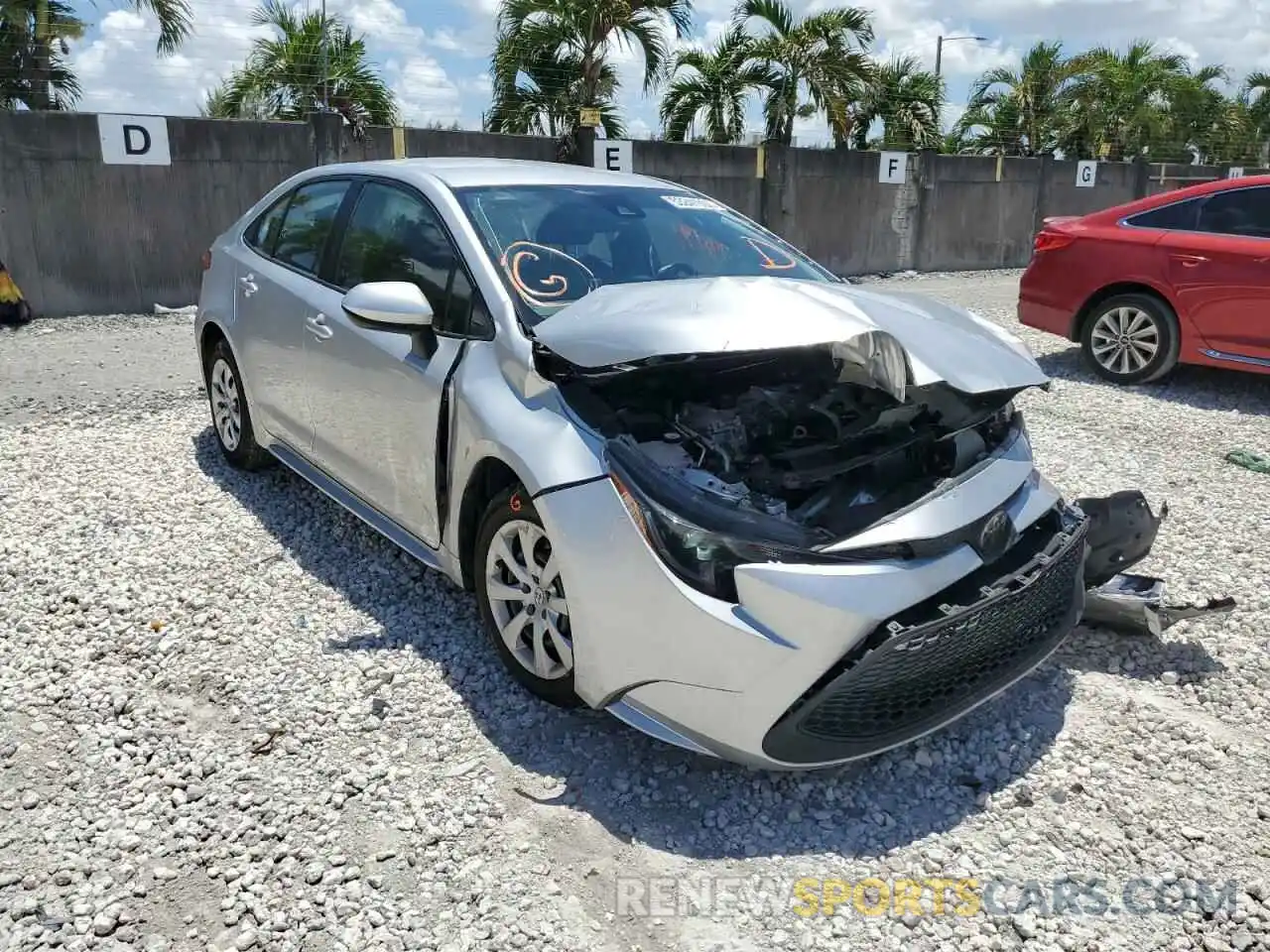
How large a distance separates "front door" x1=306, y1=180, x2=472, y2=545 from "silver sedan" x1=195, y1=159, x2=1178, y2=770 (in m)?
0.01

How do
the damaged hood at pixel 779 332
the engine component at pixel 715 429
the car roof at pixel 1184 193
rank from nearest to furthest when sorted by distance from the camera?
the damaged hood at pixel 779 332 < the engine component at pixel 715 429 < the car roof at pixel 1184 193

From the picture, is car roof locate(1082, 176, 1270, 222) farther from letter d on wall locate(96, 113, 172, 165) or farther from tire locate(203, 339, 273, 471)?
letter d on wall locate(96, 113, 172, 165)

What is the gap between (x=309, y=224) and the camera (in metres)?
4.67

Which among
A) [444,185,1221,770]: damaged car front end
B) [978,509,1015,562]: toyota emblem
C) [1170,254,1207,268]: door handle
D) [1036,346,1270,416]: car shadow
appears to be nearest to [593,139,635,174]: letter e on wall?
[1036,346,1270,416]: car shadow

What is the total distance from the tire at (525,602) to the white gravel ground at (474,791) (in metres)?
0.16

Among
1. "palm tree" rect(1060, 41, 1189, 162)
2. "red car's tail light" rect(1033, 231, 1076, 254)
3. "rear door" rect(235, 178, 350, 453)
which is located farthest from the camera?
"palm tree" rect(1060, 41, 1189, 162)

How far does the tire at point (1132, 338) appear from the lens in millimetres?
7590

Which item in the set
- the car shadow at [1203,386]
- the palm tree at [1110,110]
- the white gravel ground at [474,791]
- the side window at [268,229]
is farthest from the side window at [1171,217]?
the palm tree at [1110,110]

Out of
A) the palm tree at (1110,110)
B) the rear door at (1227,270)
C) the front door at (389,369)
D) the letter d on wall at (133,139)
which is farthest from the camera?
the palm tree at (1110,110)

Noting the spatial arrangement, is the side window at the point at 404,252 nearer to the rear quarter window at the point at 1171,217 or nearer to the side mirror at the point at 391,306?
the side mirror at the point at 391,306

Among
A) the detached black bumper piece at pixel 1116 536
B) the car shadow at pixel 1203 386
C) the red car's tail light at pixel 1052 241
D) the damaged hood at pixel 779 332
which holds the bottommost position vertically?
the car shadow at pixel 1203 386

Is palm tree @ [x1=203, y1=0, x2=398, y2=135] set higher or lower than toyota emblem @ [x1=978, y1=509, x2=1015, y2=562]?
higher

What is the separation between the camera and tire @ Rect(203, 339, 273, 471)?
17.1ft

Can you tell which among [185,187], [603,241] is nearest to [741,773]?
[603,241]
